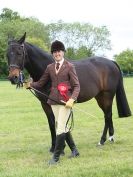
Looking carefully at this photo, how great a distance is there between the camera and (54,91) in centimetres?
746

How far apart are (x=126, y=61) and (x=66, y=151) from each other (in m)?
107

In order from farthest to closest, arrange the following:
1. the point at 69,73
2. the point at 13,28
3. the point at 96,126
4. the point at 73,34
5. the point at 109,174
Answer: the point at 73,34 → the point at 13,28 → the point at 96,126 → the point at 69,73 → the point at 109,174

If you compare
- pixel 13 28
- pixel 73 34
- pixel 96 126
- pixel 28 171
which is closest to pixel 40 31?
pixel 13 28

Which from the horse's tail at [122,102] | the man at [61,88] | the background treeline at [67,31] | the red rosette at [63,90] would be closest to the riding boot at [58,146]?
the man at [61,88]

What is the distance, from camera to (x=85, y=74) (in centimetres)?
902

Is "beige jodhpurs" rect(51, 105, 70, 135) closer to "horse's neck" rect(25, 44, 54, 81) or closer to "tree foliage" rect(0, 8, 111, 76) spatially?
"horse's neck" rect(25, 44, 54, 81)

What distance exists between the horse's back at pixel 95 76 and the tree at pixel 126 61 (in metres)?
98.7

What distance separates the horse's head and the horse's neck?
0.40 metres

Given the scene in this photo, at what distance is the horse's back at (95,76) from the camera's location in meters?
8.88

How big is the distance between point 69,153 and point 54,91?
1.58m

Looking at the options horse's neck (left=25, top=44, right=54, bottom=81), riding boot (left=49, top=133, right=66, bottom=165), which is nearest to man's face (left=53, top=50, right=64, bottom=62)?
horse's neck (left=25, top=44, right=54, bottom=81)

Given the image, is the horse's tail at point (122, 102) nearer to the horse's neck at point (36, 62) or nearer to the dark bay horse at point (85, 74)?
the dark bay horse at point (85, 74)

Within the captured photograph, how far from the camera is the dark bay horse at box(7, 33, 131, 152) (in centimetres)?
757

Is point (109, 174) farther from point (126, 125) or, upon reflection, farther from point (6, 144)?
point (126, 125)
